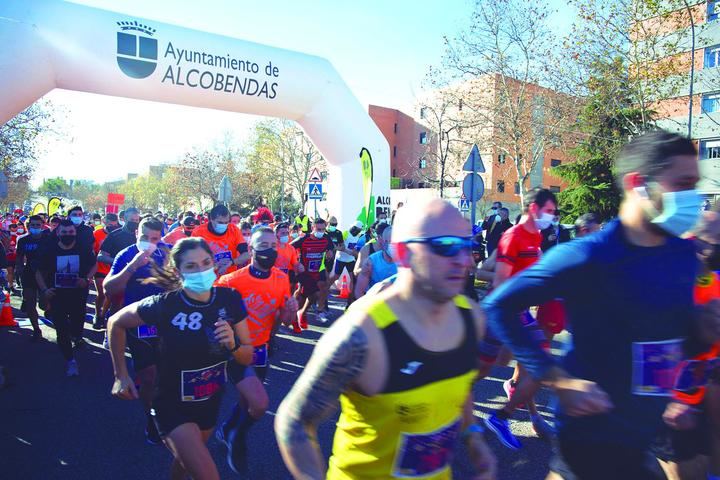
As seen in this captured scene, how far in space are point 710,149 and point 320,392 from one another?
124 feet

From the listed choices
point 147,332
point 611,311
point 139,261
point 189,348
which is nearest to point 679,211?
point 611,311

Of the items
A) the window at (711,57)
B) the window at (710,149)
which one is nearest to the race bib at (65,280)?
the window at (711,57)

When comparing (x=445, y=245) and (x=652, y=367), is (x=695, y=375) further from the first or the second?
(x=445, y=245)

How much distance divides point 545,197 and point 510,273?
89 cm

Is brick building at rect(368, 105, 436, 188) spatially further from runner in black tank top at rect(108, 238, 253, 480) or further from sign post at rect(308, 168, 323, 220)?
runner in black tank top at rect(108, 238, 253, 480)

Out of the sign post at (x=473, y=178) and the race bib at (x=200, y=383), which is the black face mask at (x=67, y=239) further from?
the sign post at (x=473, y=178)

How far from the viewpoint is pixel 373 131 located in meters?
14.2

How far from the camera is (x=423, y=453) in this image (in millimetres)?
1954

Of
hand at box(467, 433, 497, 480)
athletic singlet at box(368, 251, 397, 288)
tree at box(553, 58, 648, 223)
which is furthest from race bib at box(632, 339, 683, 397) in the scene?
tree at box(553, 58, 648, 223)

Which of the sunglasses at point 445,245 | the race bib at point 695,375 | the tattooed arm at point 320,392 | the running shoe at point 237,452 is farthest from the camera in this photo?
the running shoe at point 237,452

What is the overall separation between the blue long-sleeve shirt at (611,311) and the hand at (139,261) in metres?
3.76

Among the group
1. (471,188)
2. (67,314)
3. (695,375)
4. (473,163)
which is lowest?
(67,314)

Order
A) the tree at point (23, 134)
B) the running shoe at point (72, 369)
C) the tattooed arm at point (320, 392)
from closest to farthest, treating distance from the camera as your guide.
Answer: the tattooed arm at point (320, 392)
the running shoe at point (72, 369)
the tree at point (23, 134)

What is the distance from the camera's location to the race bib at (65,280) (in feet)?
23.0
